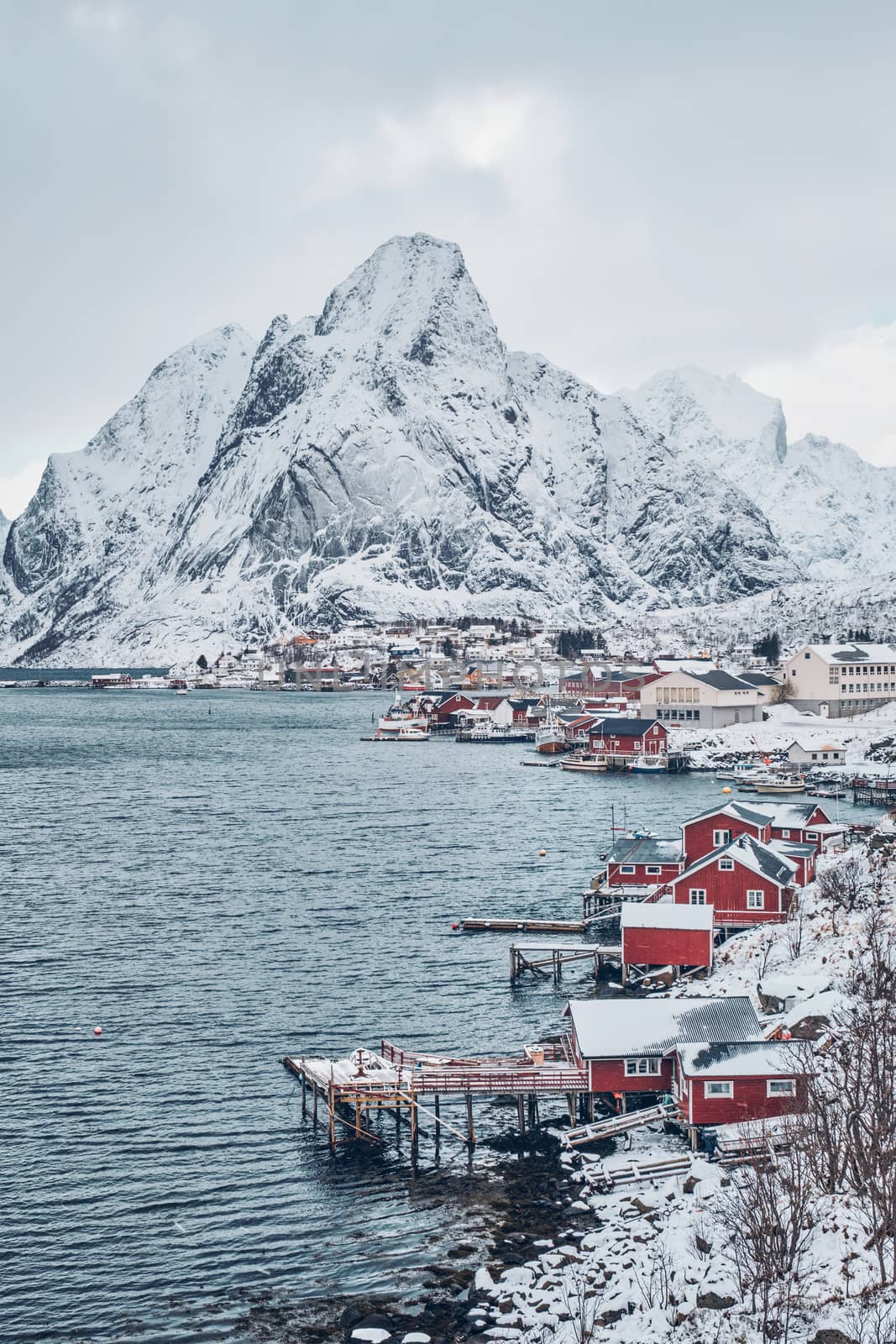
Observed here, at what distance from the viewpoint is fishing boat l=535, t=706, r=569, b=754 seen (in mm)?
134125

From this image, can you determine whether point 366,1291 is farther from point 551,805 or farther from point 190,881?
point 551,805

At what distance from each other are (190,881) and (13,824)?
25006mm

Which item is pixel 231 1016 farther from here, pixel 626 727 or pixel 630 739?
→ pixel 626 727

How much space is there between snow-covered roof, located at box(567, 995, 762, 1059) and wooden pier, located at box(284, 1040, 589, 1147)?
1062 millimetres

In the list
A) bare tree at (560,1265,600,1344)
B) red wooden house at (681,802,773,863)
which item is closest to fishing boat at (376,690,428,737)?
red wooden house at (681,802,773,863)

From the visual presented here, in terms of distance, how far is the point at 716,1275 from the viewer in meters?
23.1

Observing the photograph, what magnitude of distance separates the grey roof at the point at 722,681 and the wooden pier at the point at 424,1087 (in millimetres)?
101224

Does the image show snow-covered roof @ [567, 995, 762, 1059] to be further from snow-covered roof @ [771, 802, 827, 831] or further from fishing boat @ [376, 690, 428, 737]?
fishing boat @ [376, 690, 428, 737]

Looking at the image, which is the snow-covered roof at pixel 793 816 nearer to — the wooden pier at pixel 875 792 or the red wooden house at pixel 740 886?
the red wooden house at pixel 740 886

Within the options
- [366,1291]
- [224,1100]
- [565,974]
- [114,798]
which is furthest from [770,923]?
[114,798]

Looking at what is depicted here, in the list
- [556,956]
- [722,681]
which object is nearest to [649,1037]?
[556,956]

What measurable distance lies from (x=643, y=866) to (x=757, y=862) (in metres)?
8.53

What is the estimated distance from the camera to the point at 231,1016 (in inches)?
1674

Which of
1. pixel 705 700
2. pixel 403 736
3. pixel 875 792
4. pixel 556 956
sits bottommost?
pixel 556 956
